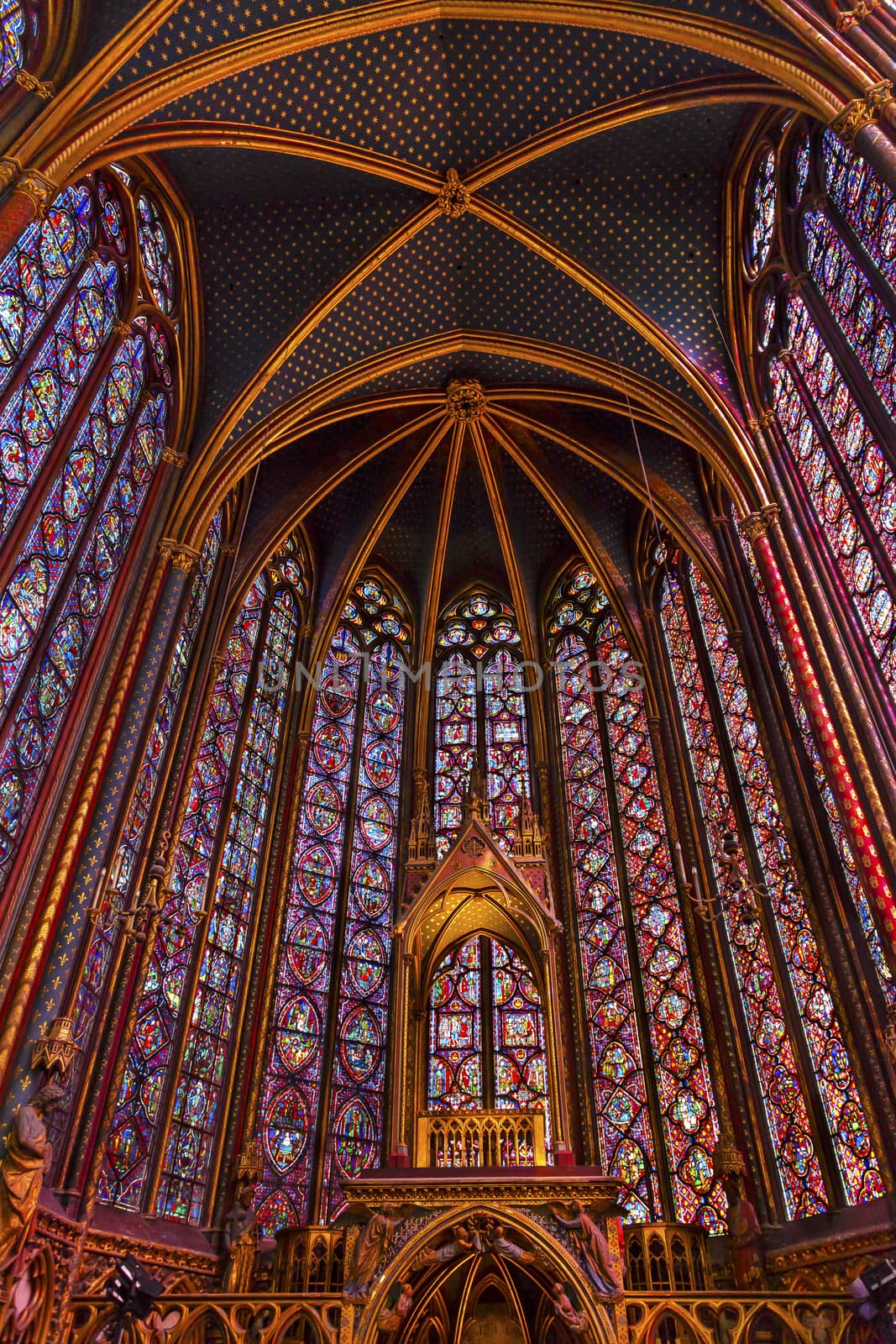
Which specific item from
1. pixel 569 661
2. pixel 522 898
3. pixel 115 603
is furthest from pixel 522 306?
pixel 522 898

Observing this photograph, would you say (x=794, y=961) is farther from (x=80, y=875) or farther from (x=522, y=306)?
(x=522, y=306)

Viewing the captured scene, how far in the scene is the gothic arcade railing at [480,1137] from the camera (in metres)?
10.3

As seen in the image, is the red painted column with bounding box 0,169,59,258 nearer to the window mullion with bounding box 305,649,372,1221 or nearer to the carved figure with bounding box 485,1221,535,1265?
the window mullion with bounding box 305,649,372,1221

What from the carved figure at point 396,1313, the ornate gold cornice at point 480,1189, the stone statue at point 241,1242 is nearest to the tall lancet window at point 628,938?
the ornate gold cornice at point 480,1189

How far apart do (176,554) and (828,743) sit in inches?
301

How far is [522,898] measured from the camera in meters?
12.2

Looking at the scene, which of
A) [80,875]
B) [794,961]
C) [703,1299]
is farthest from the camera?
[794,961]

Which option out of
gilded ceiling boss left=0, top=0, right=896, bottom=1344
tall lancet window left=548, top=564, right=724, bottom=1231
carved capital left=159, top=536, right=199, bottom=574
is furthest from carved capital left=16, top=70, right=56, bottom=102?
tall lancet window left=548, top=564, right=724, bottom=1231

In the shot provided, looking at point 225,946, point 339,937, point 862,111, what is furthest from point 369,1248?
point 862,111

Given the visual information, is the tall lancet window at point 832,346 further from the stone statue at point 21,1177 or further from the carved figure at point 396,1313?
the stone statue at point 21,1177

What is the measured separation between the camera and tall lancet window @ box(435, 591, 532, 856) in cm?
1598

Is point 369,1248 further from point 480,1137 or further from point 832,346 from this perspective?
point 832,346

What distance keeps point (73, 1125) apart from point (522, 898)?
546cm

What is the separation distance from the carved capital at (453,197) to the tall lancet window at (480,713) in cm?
726
